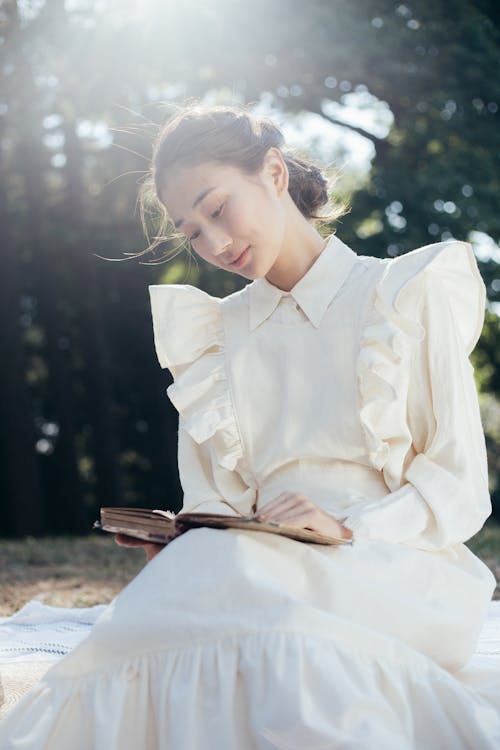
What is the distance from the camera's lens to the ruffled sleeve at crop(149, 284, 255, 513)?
2.75 m

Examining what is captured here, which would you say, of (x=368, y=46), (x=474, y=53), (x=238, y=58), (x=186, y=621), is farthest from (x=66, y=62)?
(x=186, y=621)

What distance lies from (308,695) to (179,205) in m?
1.30

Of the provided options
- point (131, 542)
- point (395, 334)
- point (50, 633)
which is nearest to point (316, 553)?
point (131, 542)

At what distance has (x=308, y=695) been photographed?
6.48 ft

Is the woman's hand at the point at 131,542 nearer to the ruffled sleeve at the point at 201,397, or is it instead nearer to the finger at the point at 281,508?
the ruffled sleeve at the point at 201,397

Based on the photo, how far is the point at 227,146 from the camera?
103 inches

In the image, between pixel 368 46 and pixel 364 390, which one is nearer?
pixel 364 390

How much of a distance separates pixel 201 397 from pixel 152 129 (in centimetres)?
831

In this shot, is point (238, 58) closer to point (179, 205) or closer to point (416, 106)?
point (416, 106)

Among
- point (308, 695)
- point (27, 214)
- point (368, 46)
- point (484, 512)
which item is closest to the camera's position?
point (308, 695)

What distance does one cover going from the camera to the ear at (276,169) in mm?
2713

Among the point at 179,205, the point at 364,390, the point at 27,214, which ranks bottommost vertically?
the point at 27,214

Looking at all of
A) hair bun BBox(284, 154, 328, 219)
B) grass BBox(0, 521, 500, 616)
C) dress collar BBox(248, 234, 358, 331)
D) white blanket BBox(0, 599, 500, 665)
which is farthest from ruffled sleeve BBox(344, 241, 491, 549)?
grass BBox(0, 521, 500, 616)

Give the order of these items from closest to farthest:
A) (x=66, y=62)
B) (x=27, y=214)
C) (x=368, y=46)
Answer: (x=368, y=46) → (x=66, y=62) → (x=27, y=214)
